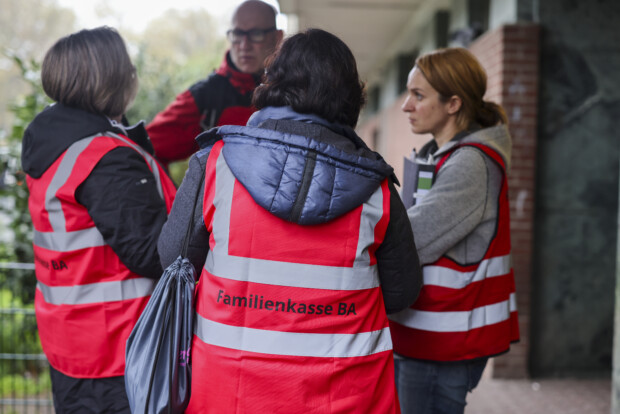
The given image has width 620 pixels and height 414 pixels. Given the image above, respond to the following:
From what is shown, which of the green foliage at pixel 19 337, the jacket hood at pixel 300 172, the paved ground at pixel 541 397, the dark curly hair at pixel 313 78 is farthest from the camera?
the green foliage at pixel 19 337

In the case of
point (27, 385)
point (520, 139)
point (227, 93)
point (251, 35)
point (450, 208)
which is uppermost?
point (251, 35)

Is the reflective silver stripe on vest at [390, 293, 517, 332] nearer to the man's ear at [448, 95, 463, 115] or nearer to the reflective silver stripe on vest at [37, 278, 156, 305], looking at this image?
the man's ear at [448, 95, 463, 115]

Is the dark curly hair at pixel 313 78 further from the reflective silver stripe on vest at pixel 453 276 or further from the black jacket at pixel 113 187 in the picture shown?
the reflective silver stripe on vest at pixel 453 276

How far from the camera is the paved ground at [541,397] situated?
461 cm

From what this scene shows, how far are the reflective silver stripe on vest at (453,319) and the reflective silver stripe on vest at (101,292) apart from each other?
102 centimetres

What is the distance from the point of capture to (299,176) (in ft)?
5.33

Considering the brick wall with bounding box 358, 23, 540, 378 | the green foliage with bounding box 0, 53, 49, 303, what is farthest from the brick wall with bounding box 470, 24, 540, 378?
the green foliage with bounding box 0, 53, 49, 303

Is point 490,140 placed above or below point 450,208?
above

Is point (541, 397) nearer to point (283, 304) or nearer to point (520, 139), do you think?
point (520, 139)

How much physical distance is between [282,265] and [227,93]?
187cm

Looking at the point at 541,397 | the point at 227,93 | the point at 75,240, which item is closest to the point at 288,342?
the point at 75,240

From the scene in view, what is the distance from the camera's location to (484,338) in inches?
93.4

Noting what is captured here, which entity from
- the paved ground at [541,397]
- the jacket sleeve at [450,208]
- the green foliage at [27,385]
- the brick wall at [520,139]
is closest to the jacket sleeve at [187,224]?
the jacket sleeve at [450,208]

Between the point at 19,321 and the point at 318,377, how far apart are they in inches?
180
